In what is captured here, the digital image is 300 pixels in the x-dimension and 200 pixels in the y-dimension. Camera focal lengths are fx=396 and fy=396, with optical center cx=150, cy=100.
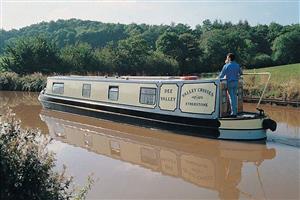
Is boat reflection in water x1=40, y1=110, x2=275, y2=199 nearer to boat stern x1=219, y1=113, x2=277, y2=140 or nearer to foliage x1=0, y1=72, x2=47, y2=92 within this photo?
boat stern x1=219, y1=113, x2=277, y2=140

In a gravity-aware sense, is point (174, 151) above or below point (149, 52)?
below

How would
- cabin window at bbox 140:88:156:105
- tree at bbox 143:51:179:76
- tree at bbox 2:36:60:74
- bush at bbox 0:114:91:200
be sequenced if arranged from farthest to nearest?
tree at bbox 143:51:179:76, tree at bbox 2:36:60:74, cabin window at bbox 140:88:156:105, bush at bbox 0:114:91:200

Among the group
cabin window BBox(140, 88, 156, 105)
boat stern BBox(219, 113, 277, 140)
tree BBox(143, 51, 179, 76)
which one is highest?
tree BBox(143, 51, 179, 76)

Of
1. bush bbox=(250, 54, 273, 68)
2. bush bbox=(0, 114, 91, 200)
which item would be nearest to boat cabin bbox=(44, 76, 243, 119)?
bush bbox=(0, 114, 91, 200)

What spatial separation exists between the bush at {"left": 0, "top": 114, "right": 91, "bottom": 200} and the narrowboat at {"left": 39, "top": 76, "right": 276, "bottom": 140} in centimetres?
631


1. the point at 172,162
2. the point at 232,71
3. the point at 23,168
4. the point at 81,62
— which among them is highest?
the point at 81,62

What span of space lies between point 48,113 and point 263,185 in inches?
407

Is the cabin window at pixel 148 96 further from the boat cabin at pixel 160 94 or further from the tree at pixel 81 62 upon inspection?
the tree at pixel 81 62

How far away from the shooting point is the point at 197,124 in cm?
1038

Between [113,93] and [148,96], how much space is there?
176 cm

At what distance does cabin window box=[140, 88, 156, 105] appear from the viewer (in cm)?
1164

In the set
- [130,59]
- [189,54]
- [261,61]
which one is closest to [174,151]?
[130,59]

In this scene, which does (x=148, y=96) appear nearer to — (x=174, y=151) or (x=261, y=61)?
(x=174, y=151)

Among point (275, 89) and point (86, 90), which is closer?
point (86, 90)
